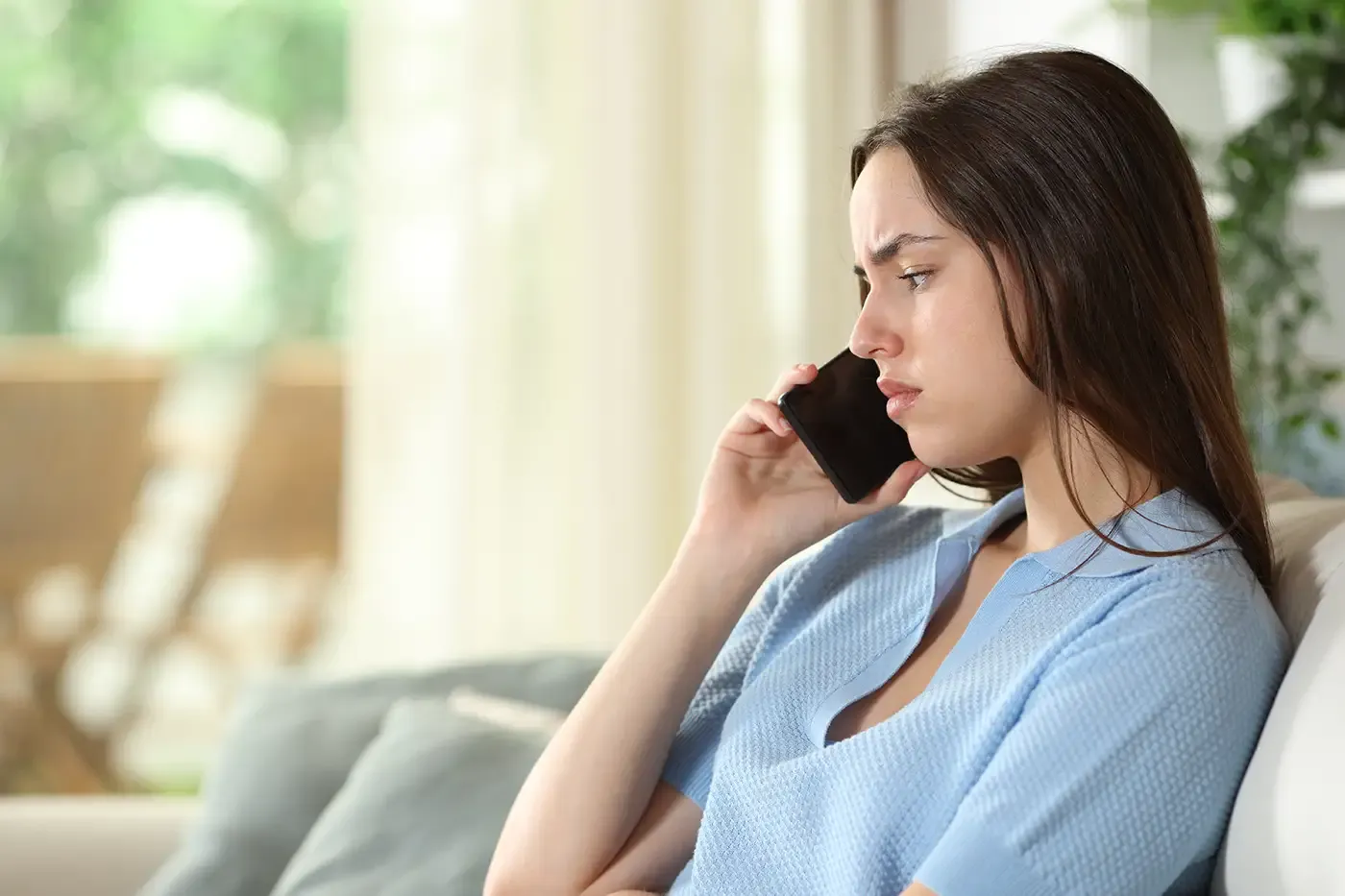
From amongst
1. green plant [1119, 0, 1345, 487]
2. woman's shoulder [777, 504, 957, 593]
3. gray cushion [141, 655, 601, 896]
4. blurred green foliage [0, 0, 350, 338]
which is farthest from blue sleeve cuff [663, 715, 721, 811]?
blurred green foliage [0, 0, 350, 338]

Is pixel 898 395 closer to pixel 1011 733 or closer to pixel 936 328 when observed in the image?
pixel 936 328

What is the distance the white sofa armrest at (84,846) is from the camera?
175 centimetres

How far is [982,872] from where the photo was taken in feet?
2.97

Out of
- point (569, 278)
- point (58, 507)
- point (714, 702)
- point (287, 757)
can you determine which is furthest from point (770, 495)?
point (58, 507)

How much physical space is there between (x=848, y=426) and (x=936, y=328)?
213 millimetres

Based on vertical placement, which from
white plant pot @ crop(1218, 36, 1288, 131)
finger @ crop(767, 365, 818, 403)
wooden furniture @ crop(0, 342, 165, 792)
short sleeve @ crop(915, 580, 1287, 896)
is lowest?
wooden furniture @ crop(0, 342, 165, 792)

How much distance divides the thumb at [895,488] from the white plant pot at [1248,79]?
102 centimetres

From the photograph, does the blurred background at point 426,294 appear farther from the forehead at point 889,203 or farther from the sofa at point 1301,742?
the sofa at point 1301,742

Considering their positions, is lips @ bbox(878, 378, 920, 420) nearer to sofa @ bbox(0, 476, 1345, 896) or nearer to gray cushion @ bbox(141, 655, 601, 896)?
sofa @ bbox(0, 476, 1345, 896)

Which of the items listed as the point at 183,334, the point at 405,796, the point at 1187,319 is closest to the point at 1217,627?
the point at 1187,319

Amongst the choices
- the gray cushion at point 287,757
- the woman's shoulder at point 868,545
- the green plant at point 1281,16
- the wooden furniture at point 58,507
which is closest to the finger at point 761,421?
the woman's shoulder at point 868,545

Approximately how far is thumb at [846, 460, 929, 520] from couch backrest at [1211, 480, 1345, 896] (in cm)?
33

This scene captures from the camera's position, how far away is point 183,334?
5094 mm

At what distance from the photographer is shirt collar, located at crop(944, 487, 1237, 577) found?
1.03 meters
